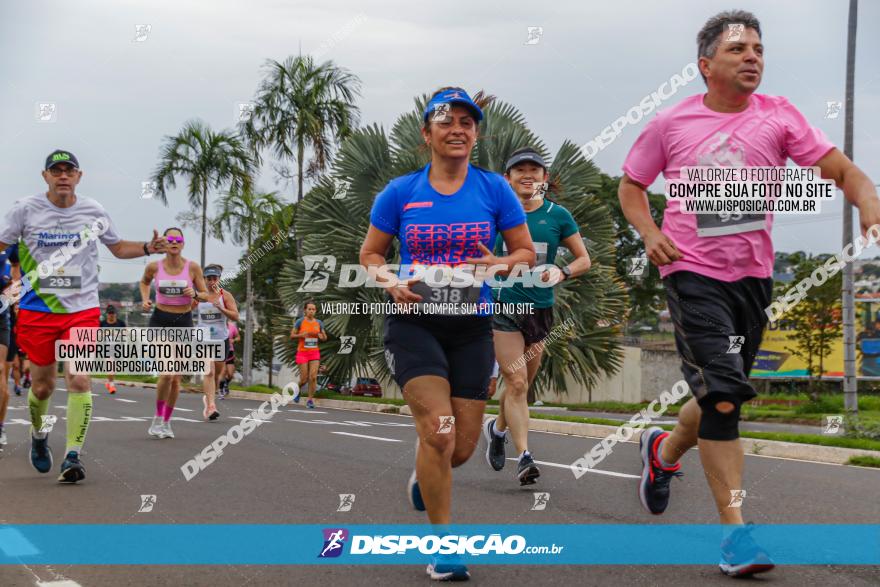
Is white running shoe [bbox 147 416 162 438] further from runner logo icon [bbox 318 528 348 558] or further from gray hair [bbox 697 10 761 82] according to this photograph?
gray hair [bbox 697 10 761 82]

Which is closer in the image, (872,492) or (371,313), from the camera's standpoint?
(872,492)

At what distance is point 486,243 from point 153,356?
7.38 metres

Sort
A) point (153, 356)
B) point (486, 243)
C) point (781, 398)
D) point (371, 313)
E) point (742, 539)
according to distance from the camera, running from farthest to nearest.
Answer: point (781, 398) < point (371, 313) < point (153, 356) < point (486, 243) < point (742, 539)

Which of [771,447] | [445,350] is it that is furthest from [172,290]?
[445,350]

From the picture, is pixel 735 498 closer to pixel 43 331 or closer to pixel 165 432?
pixel 43 331

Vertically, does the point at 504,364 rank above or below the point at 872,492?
above

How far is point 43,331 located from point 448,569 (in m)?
4.34

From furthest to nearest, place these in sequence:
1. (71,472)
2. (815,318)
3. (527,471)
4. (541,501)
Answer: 1. (815,318)
2. (71,472)
3. (527,471)
4. (541,501)

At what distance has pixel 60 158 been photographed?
7.24 meters

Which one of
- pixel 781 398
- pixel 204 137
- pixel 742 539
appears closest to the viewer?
pixel 742 539

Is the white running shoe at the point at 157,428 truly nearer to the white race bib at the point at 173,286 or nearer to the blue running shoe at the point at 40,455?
the white race bib at the point at 173,286

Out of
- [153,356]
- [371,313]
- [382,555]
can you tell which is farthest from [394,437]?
[371,313]

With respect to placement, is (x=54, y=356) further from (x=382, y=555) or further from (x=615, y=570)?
(x=615, y=570)

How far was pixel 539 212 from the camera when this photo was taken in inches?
293
